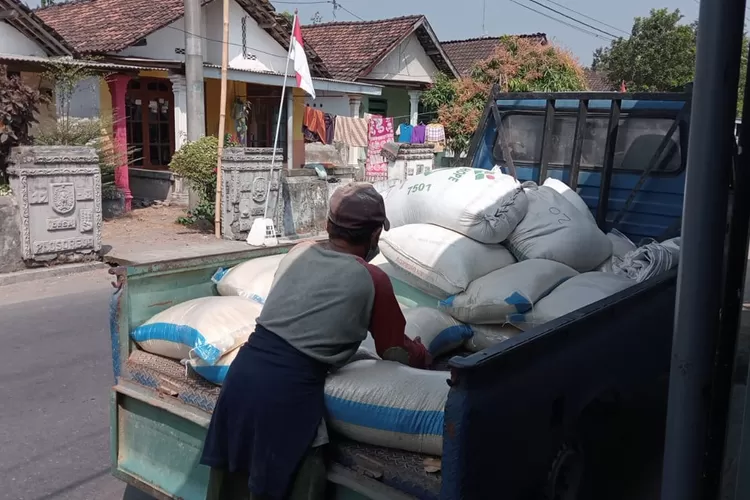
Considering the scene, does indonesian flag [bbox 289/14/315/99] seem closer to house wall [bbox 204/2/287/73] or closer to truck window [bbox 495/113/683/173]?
house wall [bbox 204/2/287/73]

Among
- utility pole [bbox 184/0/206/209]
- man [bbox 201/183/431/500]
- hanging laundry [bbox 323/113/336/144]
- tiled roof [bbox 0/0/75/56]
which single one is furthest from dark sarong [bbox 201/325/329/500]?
hanging laundry [bbox 323/113/336/144]

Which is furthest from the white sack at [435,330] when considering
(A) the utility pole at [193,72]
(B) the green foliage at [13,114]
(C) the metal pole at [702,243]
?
(A) the utility pole at [193,72]

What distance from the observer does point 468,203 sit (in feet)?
12.1

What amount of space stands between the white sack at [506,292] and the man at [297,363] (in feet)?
3.13

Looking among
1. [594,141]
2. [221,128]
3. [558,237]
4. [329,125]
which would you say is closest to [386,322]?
[558,237]

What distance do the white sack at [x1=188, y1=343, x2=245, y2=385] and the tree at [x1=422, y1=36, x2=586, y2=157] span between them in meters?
15.5

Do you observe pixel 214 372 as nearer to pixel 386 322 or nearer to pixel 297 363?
pixel 297 363

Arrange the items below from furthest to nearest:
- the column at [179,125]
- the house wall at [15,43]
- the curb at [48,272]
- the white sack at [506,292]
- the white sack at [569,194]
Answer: the column at [179,125] < the house wall at [15,43] < the curb at [48,272] < the white sack at [569,194] < the white sack at [506,292]

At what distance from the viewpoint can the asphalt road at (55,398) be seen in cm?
355

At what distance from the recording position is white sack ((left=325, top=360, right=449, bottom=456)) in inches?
82.2

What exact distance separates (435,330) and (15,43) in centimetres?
1108

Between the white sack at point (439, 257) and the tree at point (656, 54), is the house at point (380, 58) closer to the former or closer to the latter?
the tree at point (656, 54)

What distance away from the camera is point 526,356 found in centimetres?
204

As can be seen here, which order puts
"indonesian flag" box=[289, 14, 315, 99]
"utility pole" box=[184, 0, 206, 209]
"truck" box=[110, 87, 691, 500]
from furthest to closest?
"utility pole" box=[184, 0, 206, 209] < "indonesian flag" box=[289, 14, 315, 99] < "truck" box=[110, 87, 691, 500]
